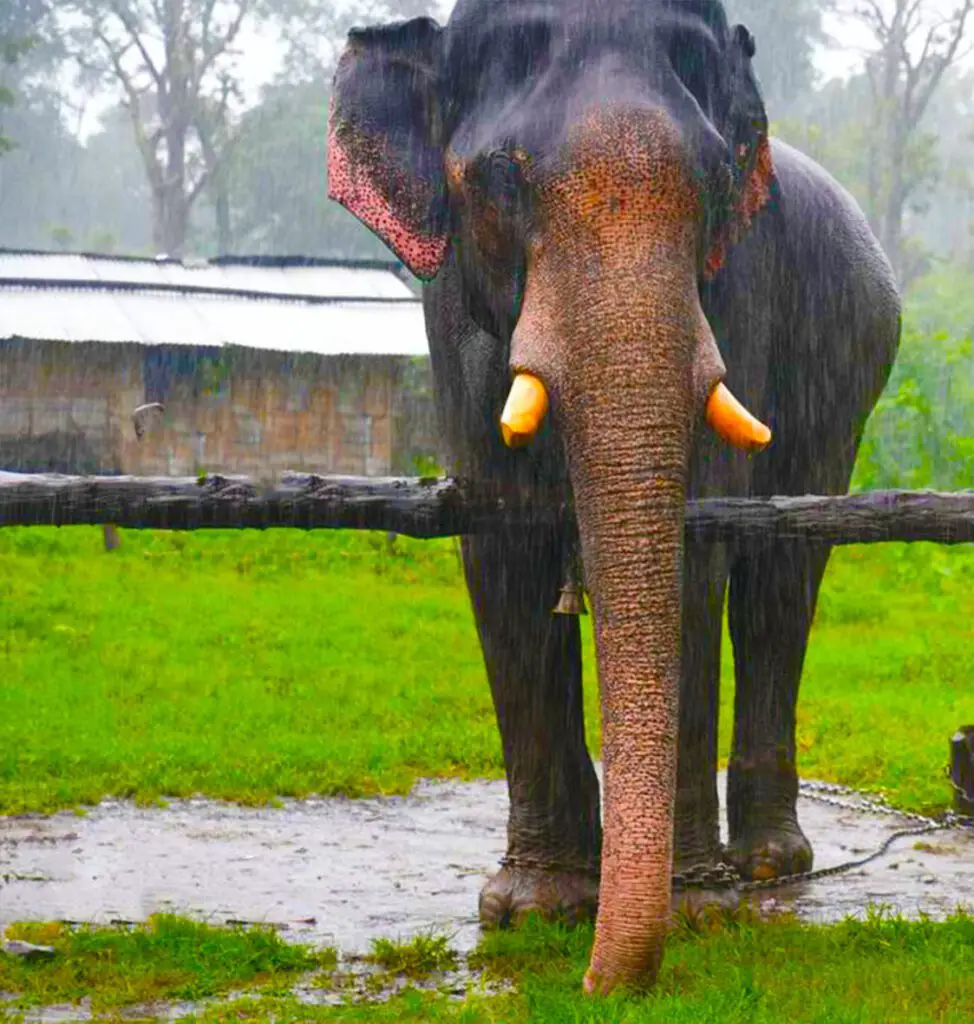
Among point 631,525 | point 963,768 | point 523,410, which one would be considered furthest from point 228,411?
point 631,525

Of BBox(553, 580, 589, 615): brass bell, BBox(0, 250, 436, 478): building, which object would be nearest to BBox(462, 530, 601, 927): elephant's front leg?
BBox(553, 580, 589, 615): brass bell

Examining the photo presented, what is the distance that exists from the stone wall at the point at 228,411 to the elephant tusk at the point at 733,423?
750 inches

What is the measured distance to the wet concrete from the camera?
19.4 feet

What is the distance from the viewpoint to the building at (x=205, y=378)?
22.6 meters

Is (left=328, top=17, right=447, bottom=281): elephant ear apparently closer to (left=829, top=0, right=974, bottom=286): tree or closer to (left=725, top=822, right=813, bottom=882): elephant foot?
(left=725, top=822, right=813, bottom=882): elephant foot

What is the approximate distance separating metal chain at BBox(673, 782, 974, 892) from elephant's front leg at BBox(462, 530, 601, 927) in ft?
1.22

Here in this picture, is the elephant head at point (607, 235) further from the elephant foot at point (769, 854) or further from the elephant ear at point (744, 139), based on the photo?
the elephant foot at point (769, 854)

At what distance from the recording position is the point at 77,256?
2669 centimetres

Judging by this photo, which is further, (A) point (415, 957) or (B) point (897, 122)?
(B) point (897, 122)

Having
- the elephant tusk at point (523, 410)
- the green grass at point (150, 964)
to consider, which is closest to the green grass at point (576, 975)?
the green grass at point (150, 964)

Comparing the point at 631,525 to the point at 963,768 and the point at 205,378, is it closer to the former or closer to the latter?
the point at 963,768

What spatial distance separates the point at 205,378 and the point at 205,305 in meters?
1.27

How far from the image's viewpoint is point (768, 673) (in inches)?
272

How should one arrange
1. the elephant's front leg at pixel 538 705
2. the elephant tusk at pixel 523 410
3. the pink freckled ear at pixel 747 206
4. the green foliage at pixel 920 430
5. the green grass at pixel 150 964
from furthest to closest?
the green foliage at pixel 920 430
the elephant's front leg at pixel 538 705
the pink freckled ear at pixel 747 206
the green grass at pixel 150 964
the elephant tusk at pixel 523 410
